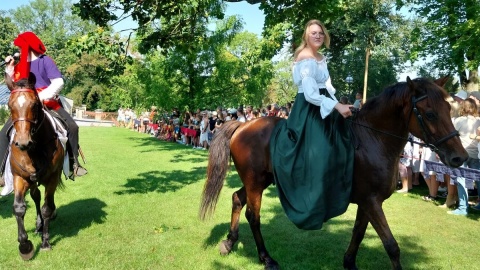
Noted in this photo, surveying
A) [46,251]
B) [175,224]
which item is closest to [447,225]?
[175,224]

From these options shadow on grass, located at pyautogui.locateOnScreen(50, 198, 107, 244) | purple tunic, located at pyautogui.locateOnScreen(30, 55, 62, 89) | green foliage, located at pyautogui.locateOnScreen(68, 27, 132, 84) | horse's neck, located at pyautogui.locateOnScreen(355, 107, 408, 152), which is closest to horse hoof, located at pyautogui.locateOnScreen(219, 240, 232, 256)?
horse's neck, located at pyautogui.locateOnScreen(355, 107, 408, 152)

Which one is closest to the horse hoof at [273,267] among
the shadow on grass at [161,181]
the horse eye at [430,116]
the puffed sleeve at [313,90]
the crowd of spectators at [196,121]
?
the puffed sleeve at [313,90]

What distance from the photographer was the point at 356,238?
4.71 metres

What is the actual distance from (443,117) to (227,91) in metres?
21.0

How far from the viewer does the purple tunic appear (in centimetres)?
575

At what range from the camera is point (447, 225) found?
706 cm

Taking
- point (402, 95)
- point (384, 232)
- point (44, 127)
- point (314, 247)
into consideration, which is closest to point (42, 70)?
point (44, 127)

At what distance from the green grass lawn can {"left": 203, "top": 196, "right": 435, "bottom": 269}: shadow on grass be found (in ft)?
0.05

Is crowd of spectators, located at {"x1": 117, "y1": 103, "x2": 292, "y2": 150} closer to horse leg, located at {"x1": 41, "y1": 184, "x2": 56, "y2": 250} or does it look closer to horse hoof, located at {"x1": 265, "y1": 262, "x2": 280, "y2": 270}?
horse leg, located at {"x1": 41, "y1": 184, "x2": 56, "y2": 250}

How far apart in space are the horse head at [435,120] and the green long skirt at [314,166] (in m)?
0.74

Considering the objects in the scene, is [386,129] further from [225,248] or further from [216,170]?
[225,248]

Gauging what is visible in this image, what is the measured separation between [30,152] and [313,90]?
12.6 feet

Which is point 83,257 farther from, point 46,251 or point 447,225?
point 447,225

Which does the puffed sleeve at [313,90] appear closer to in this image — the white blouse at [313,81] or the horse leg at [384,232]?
the white blouse at [313,81]
